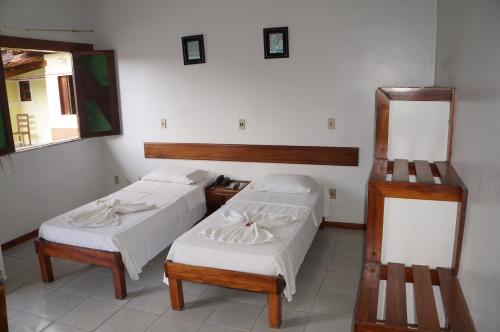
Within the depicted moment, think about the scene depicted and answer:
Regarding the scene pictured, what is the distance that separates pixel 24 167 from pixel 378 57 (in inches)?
144

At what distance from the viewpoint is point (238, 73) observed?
4.22m

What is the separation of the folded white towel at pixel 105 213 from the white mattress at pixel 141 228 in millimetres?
46

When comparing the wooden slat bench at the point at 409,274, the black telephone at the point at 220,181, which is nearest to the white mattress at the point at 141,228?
the black telephone at the point at 220,181

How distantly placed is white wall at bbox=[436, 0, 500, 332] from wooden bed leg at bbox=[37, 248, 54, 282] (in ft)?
9.81

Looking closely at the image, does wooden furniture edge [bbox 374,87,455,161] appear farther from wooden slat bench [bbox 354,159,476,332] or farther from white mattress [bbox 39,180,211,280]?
white mattress [bbox 39,180,211,280]

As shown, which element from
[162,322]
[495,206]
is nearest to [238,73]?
[162,322]

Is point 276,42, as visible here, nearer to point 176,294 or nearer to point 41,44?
point 41,44

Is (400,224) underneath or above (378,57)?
underneath

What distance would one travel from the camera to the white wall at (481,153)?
123 centimetres

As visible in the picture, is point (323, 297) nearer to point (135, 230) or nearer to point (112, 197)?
point (135, 230)

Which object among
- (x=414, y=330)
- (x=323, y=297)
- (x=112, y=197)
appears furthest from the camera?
(x=112, y=197)

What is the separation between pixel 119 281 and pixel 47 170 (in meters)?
2.04

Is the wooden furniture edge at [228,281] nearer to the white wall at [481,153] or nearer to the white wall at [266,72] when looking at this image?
the white wall at [481,153]

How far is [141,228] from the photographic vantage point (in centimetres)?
319
